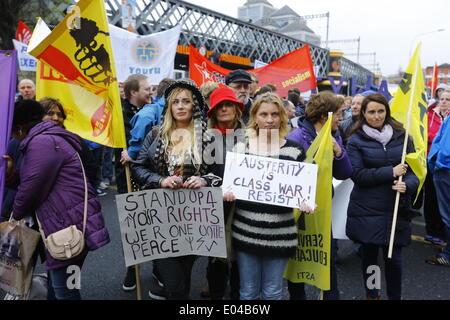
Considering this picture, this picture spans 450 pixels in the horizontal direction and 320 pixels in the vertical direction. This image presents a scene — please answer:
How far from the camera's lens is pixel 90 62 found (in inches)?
118

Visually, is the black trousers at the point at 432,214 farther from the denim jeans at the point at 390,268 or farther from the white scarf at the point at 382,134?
the white scarf at the point at 382,134

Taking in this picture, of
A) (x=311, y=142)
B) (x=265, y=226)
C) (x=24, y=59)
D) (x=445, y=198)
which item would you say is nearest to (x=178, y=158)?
(x=265, y=226)

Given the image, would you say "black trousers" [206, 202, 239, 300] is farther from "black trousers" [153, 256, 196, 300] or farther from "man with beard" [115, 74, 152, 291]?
"man with beard" [115, 74, 152, 291]

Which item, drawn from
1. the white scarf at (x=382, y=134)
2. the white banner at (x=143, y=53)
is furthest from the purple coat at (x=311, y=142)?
the white banner at (x=143, y=53)

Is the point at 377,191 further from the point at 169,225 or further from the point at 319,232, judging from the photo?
the point at 169,225

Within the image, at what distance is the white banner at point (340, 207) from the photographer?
3.82 metres

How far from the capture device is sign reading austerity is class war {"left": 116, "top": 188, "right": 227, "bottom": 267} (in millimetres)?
2570

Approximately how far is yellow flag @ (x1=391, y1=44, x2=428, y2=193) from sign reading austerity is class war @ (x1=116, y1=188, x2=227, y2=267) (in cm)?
172

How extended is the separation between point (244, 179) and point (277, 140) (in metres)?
0.37

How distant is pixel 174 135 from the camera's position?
8.83 feet

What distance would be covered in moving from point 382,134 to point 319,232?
3.14 feet
